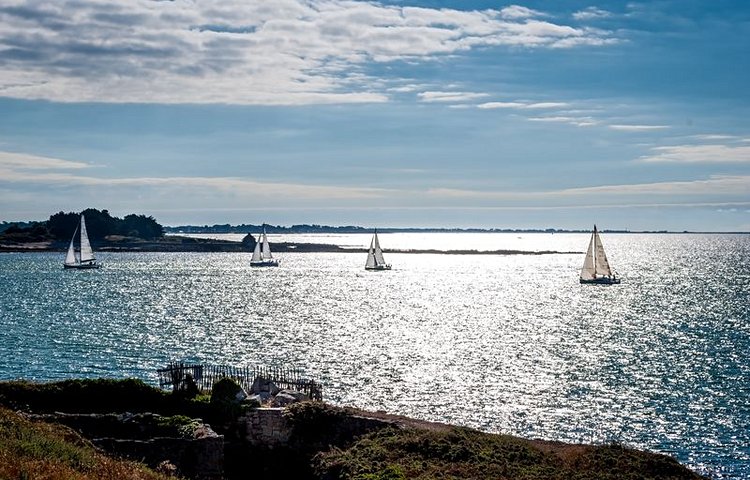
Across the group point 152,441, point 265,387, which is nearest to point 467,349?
point 265,387

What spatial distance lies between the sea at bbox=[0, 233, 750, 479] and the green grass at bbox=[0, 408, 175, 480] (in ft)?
95.0

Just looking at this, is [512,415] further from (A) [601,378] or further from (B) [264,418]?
(B) [264,418]

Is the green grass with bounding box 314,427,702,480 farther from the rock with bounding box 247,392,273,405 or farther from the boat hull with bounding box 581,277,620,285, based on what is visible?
the boat hull with bounding box 581,277,620,285

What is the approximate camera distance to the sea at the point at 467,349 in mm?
50656

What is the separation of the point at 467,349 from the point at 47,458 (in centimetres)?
6480

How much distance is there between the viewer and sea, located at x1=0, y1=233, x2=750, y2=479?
5066cm

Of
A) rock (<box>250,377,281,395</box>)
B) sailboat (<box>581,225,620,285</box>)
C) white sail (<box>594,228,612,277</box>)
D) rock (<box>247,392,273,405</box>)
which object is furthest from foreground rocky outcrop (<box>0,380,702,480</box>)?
sailboat (<box>581,225,620,285</box>)

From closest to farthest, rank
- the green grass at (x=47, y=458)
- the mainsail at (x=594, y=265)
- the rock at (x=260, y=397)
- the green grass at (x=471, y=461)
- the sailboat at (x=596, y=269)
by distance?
the green grass at (x=47, y=458) → the green grass at (x=471, y=461) → the rock at (x=260, y=397) → the mainsail at (x=594, y=265) → the sailboat at (x=596, y=269)

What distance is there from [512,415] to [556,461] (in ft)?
64.2

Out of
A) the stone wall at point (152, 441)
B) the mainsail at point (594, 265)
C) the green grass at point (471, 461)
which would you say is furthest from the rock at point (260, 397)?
A: the mainsail at point (594, 265)

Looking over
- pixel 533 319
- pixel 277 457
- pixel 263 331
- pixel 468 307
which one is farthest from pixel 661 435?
pixel 468 307

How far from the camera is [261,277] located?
194 meters

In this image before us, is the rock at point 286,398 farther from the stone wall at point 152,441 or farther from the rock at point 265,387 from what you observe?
the stone wall at point 152,441

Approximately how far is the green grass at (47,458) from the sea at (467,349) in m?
28.9
